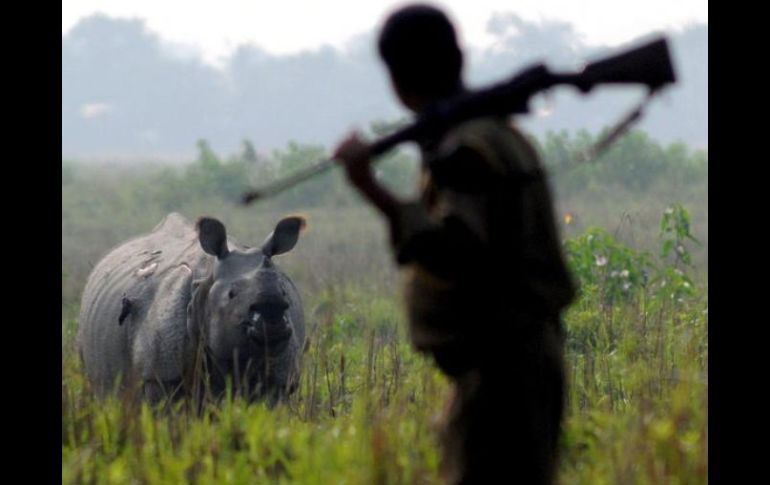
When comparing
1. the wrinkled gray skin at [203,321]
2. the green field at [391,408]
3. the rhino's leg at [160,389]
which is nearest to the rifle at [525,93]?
the green field at [391,408]

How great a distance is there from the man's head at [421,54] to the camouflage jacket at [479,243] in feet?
0.52

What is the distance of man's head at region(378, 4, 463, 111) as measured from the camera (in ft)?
14.3

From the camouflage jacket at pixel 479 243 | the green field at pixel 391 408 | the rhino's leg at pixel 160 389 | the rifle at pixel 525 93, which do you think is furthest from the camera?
the rhino's leg at pixel 160 389

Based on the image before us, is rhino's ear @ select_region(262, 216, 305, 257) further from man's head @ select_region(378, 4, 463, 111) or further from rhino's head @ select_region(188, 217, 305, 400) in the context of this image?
man's head @ select_region(378, 4, 463, 111)

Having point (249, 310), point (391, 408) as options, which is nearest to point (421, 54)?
point (391, 408)

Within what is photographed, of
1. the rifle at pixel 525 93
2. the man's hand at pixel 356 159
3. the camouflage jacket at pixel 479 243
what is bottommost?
the camouflage jacket at pixel 479 243

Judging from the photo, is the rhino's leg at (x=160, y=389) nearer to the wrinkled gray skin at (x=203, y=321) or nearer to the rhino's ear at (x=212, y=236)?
the wrinkled gray skin at (x=203, y=321)

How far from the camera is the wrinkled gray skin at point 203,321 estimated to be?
811cm

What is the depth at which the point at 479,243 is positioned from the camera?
13.8 feet

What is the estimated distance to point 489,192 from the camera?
4234 millimetres

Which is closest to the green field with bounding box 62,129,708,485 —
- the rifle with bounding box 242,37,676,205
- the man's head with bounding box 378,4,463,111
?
the rifle with bounding box 242,37,676,205

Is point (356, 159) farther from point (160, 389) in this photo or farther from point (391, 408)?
point (160, 389)

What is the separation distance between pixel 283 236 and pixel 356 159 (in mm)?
4438
